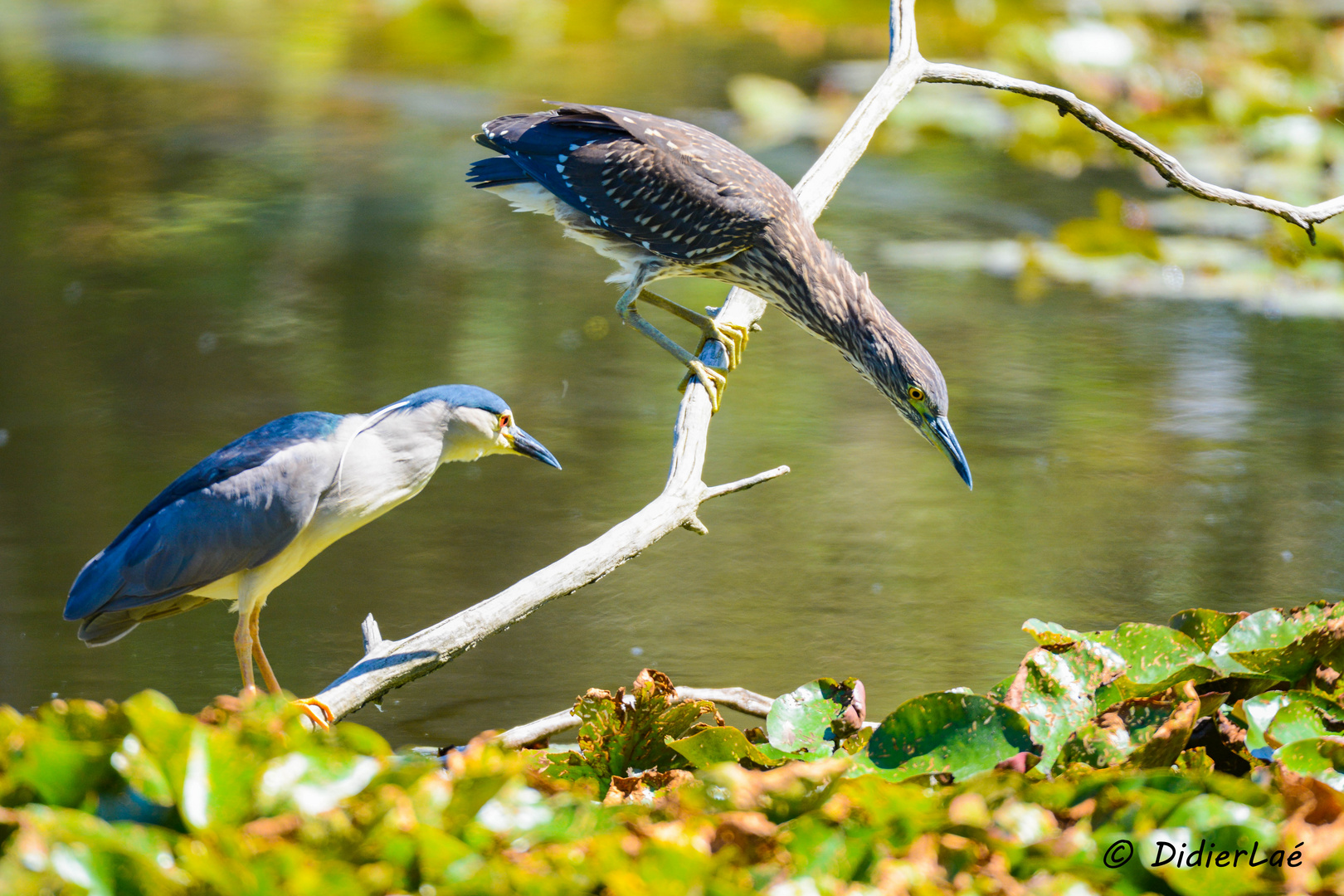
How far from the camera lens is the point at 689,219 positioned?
123 inches

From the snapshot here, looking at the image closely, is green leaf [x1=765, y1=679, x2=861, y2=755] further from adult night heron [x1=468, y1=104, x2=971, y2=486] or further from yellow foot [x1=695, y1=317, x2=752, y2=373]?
yellow foot [x1=695, y1=317, x2=752, y2=373]

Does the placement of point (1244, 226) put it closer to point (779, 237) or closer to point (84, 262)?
point (779, 237)

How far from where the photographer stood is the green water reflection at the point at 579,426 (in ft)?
10.6

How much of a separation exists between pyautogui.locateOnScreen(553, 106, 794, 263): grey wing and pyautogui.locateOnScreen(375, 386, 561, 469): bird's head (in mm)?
963

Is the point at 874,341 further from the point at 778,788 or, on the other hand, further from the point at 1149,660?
the point at 778,788

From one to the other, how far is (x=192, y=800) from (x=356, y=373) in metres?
3.49

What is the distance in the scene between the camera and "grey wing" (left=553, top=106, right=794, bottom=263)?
3.12 m

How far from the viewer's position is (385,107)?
8.56 m

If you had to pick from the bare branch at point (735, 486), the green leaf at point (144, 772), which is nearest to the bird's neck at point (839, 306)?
the bare branch at point (735, 486)

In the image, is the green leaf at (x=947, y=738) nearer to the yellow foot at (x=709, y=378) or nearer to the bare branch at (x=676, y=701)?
the bare branch at (x=676, y=701)

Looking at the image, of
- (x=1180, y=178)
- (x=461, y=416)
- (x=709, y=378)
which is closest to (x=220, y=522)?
(x=461, y=416)

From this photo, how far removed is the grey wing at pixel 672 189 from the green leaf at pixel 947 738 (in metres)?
1.53

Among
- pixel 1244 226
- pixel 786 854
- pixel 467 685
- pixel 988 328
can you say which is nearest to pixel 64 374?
pixel 467 685

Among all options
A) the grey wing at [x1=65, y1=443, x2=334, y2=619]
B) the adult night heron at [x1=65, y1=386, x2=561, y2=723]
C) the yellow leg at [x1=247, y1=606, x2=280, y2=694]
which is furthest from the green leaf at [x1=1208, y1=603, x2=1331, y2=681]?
the yellow leg at [x1=247, y1=606, x2=280, y2=694]
